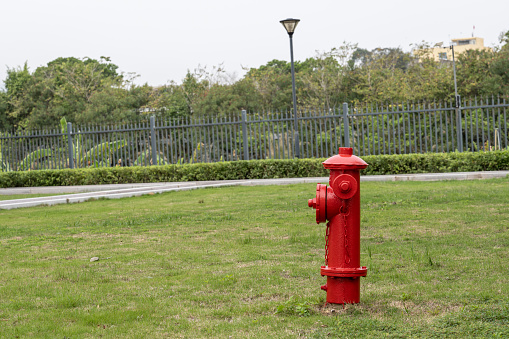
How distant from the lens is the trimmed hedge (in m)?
15.3

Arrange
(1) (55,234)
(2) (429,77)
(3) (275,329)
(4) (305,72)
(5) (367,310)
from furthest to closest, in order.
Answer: (4) (305,72) < (2) (429,77) < (1) (55,234) < (5) (367,310) < (3) (275,329)

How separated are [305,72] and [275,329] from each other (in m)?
36.4

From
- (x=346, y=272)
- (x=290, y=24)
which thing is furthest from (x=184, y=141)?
(x=346, y=272)

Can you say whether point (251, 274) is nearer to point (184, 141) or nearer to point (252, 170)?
point (252, 170)

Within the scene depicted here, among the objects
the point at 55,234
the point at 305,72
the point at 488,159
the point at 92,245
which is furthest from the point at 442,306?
the point at 305,72

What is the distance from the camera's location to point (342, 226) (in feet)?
13.4

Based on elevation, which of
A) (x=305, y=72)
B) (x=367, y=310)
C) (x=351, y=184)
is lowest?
(x=367, y=310)

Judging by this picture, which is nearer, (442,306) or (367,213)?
(442,306)

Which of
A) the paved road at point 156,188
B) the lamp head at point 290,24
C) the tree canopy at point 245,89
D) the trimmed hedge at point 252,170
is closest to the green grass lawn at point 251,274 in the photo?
the paved road at point 156,188

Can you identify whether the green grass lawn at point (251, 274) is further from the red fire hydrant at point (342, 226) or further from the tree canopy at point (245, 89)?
the tree canopy at point (245, 89)

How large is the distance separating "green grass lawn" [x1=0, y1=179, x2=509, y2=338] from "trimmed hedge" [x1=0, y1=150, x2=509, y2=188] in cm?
627

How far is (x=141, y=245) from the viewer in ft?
22.0

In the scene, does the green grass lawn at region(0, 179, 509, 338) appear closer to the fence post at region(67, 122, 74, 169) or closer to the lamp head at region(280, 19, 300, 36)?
the lamp head at region(280, 19, 300, 36)

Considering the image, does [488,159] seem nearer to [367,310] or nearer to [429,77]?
[367,310]
